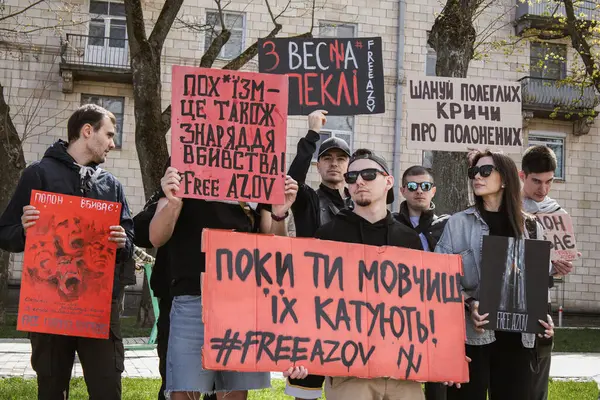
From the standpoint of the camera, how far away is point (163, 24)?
1165 cm

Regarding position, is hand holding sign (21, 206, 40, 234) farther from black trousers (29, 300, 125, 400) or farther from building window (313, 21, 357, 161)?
building window (313, 21, 357, 161)

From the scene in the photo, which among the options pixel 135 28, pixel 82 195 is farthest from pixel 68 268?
pixel 135 28

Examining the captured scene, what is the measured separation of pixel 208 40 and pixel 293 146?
377cm

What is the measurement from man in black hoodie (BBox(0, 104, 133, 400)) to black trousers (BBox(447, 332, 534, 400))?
1926 mm

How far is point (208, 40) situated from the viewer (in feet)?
68.6

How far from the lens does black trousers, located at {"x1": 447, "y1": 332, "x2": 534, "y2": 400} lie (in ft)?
13.4

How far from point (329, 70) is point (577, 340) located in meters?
12.5

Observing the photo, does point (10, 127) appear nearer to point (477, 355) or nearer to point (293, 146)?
point (293, 146)

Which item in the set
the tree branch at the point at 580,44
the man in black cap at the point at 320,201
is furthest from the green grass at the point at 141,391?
the tree branch at the point at 580,44

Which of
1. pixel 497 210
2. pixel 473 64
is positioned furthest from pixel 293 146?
pixel 497 210

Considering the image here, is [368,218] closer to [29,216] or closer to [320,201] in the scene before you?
[320,201]

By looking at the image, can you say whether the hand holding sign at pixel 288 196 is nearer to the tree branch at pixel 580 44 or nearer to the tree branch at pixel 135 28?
the tree branch at pixel 135 28

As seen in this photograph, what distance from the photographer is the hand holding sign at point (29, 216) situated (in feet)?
13.1

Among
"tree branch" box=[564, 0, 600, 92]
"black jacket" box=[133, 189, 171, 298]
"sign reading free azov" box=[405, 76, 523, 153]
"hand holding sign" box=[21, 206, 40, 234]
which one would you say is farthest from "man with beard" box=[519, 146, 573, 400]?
"tree branch" box=[564, 0, 600, 92]
